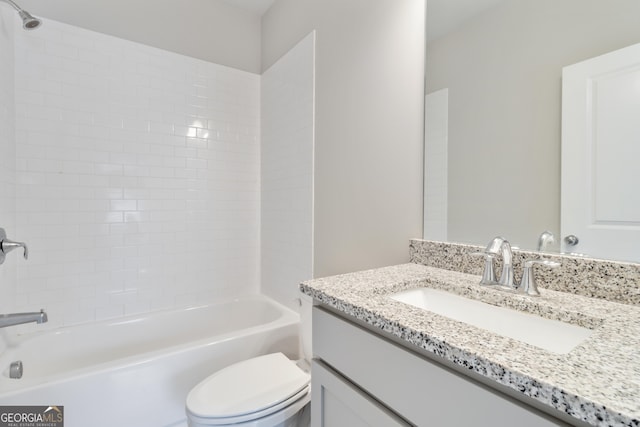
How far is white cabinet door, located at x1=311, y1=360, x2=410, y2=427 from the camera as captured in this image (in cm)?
69

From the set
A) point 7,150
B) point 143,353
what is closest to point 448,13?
point 7,150

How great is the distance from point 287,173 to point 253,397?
1.27m

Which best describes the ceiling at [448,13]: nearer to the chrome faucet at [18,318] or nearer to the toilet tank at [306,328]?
A: the toilet tank at [306,328]

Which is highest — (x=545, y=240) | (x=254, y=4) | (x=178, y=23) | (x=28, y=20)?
(x=254, y=4)

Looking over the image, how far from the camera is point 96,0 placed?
174cm

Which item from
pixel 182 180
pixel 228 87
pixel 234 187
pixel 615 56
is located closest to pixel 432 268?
pixel 615 56

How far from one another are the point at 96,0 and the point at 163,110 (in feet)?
2.25

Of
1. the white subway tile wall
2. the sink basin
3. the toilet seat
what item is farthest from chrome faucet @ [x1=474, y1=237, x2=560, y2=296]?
the white subway tile wall

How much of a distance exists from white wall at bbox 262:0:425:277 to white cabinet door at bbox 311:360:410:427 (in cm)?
69

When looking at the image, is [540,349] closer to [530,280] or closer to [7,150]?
[530,280]

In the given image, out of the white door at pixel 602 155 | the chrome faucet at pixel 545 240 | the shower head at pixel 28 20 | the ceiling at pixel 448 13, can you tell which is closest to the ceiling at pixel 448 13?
the ceiling at pixel 448 13

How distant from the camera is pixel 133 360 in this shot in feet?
4.31

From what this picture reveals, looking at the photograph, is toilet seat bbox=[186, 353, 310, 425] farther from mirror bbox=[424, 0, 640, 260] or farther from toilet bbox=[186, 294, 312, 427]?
mirror bbox=[424, 0, 640, 260]

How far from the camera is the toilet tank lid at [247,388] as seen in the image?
1.05m
